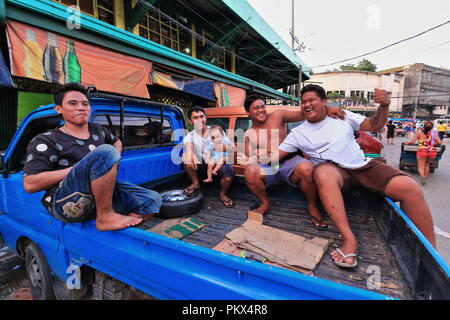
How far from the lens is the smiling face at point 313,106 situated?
2.20 meters

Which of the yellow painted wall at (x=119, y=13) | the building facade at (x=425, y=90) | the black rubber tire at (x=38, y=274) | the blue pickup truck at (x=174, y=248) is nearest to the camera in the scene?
the blue pickup truck at (x=174, y=248)

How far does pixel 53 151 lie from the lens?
1.66 metres

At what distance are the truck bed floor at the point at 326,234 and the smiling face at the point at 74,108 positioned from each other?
3.71 ft

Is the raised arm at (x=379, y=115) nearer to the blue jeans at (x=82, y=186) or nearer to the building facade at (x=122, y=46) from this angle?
the blue jeans at (x=82, y=186)

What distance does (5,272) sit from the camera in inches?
105

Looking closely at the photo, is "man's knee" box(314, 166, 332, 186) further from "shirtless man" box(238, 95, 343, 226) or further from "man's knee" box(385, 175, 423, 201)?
"man's knee" box(385, 175, 423, 201)

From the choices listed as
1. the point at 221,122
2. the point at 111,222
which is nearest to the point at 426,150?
the point at 221,122

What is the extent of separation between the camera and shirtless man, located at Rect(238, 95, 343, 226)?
2.13m

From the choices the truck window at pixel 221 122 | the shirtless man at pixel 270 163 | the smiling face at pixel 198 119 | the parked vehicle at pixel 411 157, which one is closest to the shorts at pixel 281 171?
the shirtless man at pixel 270 163

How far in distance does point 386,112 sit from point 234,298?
2.07 metres

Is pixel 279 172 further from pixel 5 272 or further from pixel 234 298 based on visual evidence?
pixel 5 272

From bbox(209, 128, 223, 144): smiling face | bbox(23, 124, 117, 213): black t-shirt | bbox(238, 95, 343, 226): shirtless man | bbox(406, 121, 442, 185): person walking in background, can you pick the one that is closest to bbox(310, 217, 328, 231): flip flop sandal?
bbox(238, 95, 343, 226): shirtless man

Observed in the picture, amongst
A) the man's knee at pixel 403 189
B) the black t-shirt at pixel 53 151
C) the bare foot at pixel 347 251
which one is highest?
the black t-shirt at pixel 53 151
